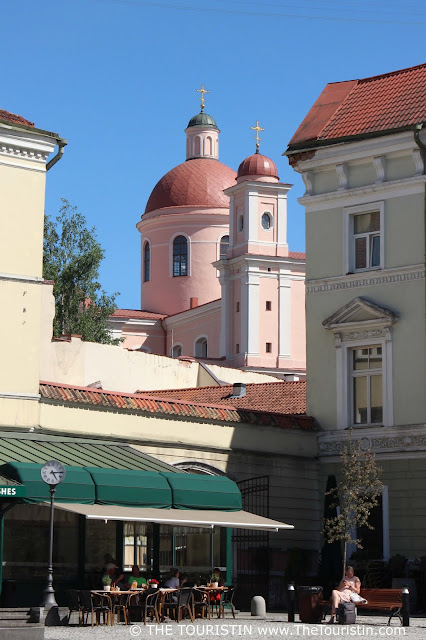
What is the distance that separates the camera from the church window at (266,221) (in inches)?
2938

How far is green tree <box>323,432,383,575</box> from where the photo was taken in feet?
112

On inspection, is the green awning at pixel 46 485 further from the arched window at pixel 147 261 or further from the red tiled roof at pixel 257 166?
the arched window at pixel 147 261

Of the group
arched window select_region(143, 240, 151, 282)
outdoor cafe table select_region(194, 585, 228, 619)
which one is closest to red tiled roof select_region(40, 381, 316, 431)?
outdoor cafe table select_region(194, 585, 228, 619)

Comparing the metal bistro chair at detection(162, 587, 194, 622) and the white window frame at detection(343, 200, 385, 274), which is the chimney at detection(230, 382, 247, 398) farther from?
the metal bistro chair at detection(162, 587, 194, 622)

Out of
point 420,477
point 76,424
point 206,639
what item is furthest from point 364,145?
point 206,639

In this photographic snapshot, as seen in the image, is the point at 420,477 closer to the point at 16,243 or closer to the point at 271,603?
the point at 271,603

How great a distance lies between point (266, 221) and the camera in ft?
245

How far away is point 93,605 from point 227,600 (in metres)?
5.35

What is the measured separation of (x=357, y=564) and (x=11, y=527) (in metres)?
10.7

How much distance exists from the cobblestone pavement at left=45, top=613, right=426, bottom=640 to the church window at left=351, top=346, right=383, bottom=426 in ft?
31.2

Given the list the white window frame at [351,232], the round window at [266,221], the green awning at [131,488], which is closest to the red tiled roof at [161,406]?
the green awning at [131,488]

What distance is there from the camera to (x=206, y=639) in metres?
22.4

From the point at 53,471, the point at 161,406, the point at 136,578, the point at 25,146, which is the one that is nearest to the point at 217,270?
the point at 161,406

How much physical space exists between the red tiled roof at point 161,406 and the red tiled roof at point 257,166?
37.5 meters
